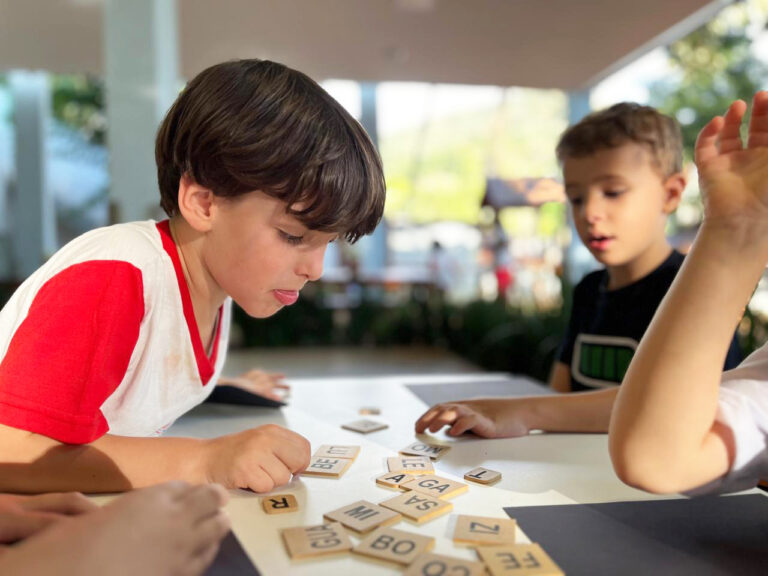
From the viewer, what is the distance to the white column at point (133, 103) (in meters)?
3.08

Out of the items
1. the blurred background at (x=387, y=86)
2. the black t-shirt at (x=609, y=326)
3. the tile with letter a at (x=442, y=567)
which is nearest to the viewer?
the tile with letter a at (x=442, y=567)

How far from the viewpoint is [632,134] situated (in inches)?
62.2

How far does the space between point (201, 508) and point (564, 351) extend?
4.44 feet

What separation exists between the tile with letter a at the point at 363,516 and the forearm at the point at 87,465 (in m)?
0.20

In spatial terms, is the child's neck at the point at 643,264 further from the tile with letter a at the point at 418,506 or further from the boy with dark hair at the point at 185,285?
the tile with letter a at the point at 418,506

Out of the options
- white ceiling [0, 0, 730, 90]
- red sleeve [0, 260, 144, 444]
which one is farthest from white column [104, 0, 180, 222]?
red sleeve [0, 260, 144, 444]

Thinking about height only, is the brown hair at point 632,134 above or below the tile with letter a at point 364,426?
above

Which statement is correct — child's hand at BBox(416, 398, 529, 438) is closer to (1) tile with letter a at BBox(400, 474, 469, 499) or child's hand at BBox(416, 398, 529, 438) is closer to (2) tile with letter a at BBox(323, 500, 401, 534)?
(1) tile with letter a at BBox(400, 474, 469, 499)

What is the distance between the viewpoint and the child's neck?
61.3 inches

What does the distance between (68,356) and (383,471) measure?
1.36 feet

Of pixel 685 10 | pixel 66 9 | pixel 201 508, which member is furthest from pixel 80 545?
pixel 66 9

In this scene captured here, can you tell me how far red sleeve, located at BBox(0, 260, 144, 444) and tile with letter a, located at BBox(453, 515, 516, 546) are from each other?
451mm

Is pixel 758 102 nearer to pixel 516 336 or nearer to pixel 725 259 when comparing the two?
pixel 725 259

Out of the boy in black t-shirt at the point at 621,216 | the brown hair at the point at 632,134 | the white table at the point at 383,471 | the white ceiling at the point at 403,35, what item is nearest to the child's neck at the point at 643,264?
the boy in black t-shirt at the point at 621,216
